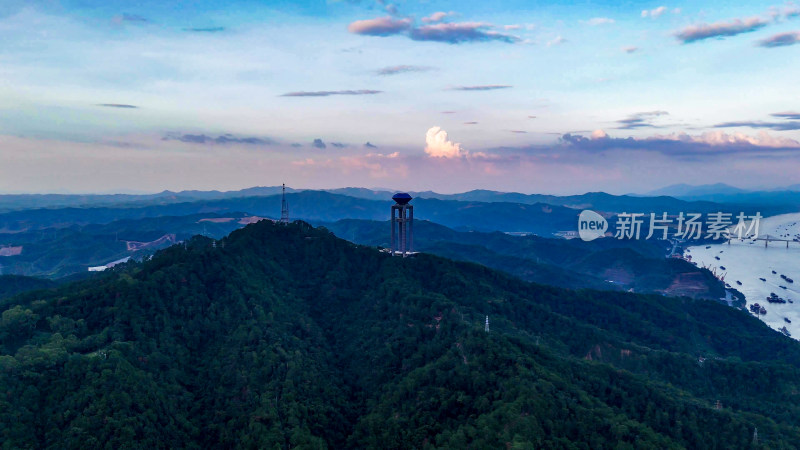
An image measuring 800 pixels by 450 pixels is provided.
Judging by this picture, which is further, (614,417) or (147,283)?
(147,283)

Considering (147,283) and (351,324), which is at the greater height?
(147,283)

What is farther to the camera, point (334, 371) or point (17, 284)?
point (17, 284)

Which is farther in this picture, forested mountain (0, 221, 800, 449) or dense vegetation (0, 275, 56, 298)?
dense vegetation (0, 275, 56, 298)

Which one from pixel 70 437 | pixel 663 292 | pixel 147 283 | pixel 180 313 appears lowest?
pixel 663 292

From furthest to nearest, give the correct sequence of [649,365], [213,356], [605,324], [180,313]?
[605,324], [649,365], [180,313], [213,356]

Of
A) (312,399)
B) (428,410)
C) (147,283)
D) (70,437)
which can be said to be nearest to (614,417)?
(428,410)

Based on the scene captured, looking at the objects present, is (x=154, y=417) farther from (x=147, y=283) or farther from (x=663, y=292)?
(x=663, y=292)

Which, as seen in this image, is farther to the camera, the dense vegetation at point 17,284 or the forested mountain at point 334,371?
the dense vegetation at point 17,284

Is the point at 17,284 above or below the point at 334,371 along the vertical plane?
above
